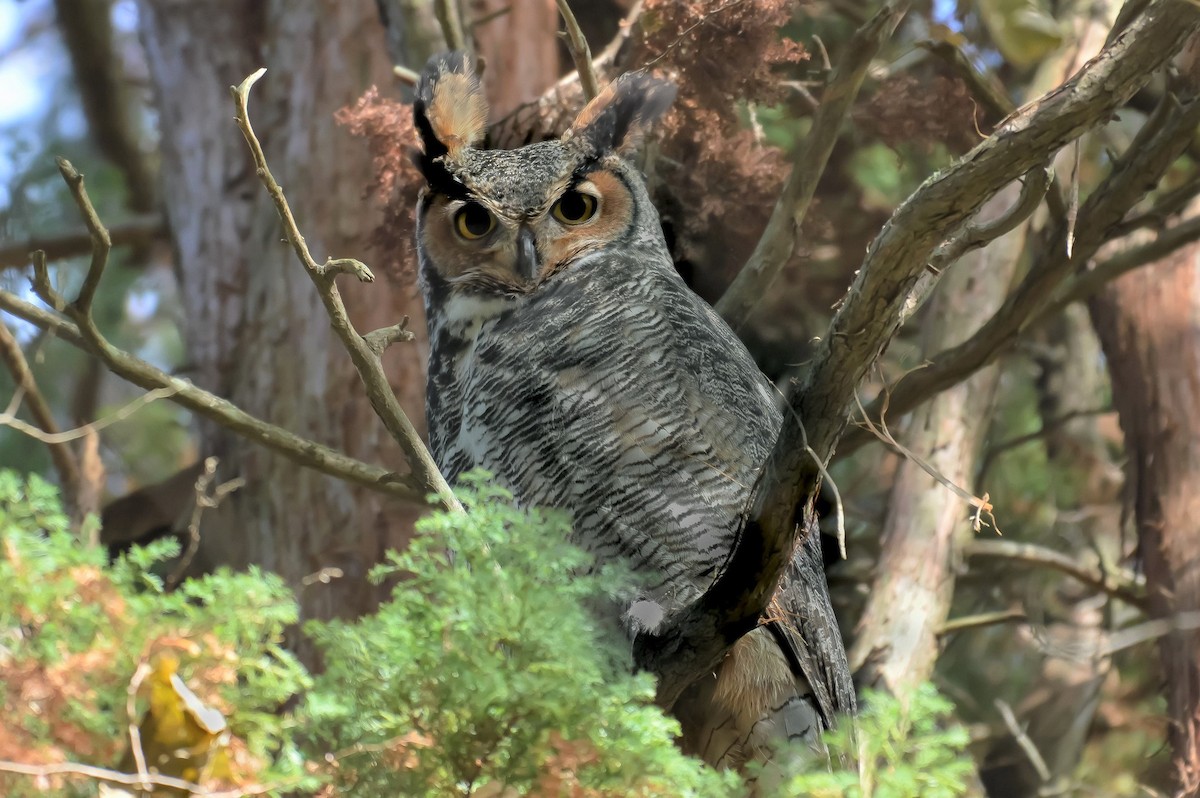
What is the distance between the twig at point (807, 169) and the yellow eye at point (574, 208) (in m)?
0.32

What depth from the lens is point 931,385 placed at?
2.34 m

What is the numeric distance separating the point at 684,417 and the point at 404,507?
1.25 metres

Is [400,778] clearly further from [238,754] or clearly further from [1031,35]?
[1031,35]

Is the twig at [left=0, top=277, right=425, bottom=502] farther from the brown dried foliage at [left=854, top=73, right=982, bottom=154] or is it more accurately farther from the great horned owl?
the brown dried foliage at [left=854, top=73, right=982, bottom=154]

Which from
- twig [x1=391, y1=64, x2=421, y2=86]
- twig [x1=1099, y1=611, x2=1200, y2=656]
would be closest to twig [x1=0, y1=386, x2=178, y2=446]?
twig [x1=391, y1=64, x2=421, y2=86]

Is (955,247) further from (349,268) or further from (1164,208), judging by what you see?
(1164,208)

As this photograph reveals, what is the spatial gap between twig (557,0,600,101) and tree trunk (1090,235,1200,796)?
1727mm

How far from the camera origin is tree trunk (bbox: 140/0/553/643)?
2.94 metres

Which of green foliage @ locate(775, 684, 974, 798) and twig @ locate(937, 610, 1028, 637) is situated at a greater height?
green foliage @ locate(775, 684, 974, 798)

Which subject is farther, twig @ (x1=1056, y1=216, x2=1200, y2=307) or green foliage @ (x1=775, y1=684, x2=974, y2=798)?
twig @ (x1=1056, y1=216, x2=1200, y2=307)

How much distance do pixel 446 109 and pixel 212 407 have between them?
0.69 meters

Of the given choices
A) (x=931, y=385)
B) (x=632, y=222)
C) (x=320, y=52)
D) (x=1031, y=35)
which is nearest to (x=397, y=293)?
(x=320, y=52)

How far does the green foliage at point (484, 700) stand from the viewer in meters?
1.12

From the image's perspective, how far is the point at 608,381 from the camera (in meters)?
1.86
